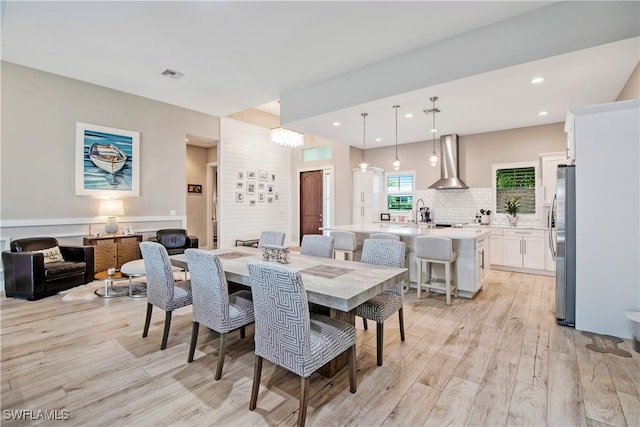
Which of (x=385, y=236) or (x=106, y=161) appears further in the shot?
Result: (x=106, y=161)

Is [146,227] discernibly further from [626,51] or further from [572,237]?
[626,51]

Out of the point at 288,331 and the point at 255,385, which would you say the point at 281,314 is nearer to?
the point at 288,331

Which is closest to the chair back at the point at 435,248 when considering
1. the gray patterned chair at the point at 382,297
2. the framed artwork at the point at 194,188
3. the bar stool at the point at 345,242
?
the bar stool at the point at 345,242

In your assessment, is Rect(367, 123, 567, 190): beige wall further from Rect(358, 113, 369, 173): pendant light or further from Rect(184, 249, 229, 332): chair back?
Rect(184, 249, 229, 332): chair back

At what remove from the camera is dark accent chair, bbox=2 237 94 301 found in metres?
3.82

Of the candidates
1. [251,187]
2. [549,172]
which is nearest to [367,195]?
[251,187]

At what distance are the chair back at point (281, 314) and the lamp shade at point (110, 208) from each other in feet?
15.4

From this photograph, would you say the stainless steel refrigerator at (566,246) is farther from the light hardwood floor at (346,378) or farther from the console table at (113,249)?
the console table at (113,249)

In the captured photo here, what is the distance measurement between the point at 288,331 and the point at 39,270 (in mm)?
4067

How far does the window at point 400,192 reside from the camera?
7296 millimetres

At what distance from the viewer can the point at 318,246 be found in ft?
11.1

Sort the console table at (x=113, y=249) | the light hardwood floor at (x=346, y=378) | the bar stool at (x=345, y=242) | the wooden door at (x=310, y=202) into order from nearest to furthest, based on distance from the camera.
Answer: the light hardwood floor at (x=346, y=378) → the bar stool at (x=345, y=242) → the console table at (x=113, y=249) → the wooden door at (x=310, y=202)

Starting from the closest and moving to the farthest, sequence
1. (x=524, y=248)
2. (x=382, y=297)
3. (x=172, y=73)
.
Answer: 1. (x=382, y=297)
2. (x=172, y=73)
3. (x=524, y=248)

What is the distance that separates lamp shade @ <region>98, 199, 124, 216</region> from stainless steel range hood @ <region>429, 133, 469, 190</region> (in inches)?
243
